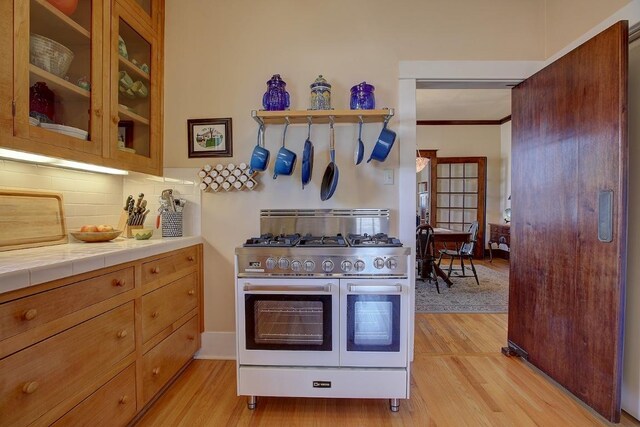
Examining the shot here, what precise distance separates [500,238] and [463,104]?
2508 millimetres

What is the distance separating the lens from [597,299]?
150 cm

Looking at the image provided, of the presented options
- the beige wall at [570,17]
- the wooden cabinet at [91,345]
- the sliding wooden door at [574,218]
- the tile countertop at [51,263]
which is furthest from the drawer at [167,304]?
the beige wall at [570,17]

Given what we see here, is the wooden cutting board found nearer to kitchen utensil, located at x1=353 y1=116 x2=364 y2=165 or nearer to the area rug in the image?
kitchen utensil, located at x1=353 y1=116 x2=364 y2=165

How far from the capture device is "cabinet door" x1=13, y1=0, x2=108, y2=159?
45.5 inches

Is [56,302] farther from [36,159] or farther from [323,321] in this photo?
[323,321]

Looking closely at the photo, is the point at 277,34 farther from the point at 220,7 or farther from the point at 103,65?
the point at 103,65

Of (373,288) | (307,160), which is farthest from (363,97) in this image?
(373,288)

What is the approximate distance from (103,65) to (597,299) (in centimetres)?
276

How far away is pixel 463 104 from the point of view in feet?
16.1

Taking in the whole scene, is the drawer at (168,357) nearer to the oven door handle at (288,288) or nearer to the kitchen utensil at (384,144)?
the oven door handle at (288,288)

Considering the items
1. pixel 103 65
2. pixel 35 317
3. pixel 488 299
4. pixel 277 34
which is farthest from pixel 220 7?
pixel 488 299

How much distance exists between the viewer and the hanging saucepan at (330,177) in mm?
1906

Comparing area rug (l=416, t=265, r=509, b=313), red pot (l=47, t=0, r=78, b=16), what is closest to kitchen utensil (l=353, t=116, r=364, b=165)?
red pot (l=47, t=0, r=78, b=16)

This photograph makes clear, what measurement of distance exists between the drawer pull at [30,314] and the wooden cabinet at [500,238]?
19.5 feet
